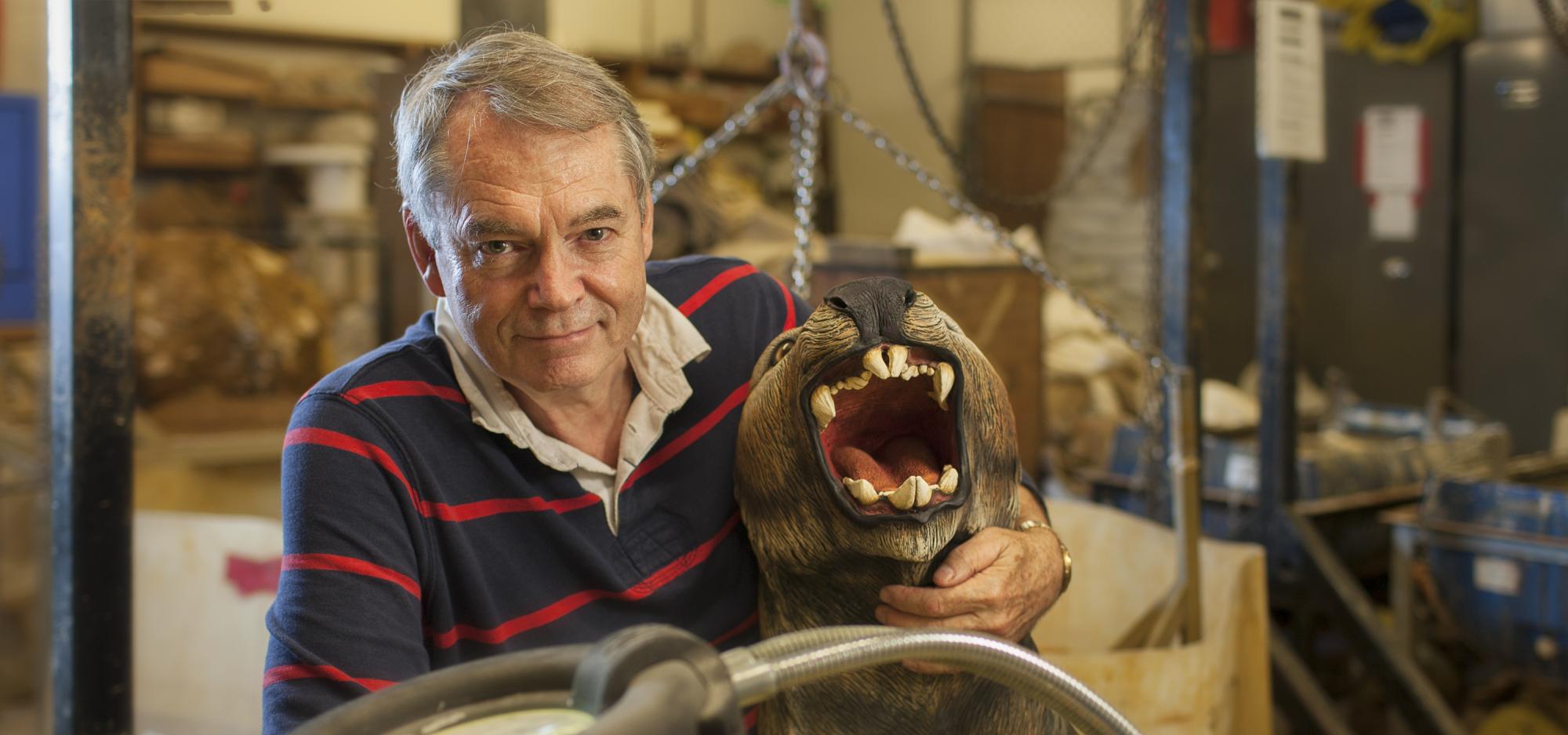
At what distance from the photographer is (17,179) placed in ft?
14.3

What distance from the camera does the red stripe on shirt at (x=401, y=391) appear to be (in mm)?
1287

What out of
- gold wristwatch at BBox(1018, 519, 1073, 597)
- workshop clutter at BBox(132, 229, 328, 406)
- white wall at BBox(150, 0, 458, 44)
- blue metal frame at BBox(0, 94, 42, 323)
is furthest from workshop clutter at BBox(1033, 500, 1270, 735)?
white wall at BBox(150, 0, 458, 44)

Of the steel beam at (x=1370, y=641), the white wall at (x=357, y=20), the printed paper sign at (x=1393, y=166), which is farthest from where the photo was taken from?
the white wall at (x=357, y=20)

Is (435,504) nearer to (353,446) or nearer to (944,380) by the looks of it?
(353,446)

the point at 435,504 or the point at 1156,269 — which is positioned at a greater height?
the point at 1156,269

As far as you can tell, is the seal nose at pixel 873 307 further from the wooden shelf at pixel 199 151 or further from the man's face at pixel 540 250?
the wooden shelf at pixel 199 151

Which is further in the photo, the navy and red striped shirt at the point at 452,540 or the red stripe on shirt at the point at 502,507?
the red stripe on shirt at the point at 502,507

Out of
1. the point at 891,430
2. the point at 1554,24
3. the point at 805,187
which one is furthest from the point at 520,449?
the point at 1554,24

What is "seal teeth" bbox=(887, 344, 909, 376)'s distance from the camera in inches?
42.2

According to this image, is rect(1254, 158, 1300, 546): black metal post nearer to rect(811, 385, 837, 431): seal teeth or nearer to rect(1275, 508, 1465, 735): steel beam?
rect(1275, 508, 1465, 735): steel beam

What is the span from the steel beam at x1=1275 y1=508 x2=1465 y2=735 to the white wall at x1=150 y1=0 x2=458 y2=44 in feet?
13.7

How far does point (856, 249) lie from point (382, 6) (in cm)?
414

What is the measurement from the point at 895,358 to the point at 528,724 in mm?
527

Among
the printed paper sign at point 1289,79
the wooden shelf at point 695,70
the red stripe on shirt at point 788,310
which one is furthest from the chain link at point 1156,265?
the wooden shelf at point 695,70
